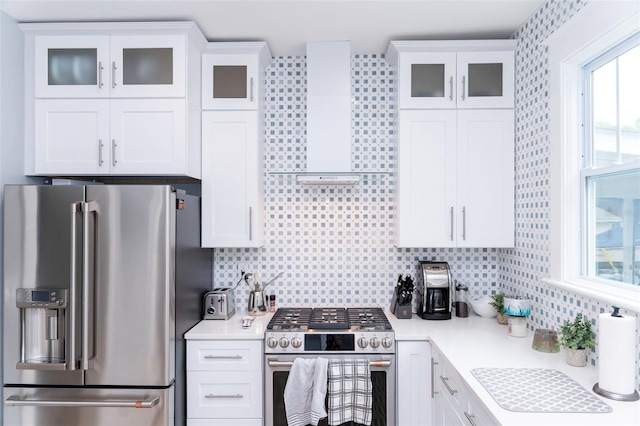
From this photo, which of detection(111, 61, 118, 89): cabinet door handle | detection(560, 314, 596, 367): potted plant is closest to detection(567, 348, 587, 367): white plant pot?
detection(560, 314, 596, 367): potted plant

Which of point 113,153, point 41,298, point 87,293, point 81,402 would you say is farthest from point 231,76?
point 81,402

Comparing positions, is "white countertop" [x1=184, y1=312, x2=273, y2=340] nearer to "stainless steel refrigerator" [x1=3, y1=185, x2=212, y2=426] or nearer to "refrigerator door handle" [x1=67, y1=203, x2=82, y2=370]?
"stainless steel refrigerator" [x1=3, y1=185, x2=212, y2=426]

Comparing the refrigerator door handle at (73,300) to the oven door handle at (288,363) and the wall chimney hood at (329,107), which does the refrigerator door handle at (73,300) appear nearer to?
the oven door handle at (288,363)

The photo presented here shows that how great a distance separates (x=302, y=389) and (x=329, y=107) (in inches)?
66.9

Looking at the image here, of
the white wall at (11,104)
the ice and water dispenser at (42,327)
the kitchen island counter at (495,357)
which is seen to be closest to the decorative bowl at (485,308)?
the kitchen island counter at (495,357)

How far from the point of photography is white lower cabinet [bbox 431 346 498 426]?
161cm

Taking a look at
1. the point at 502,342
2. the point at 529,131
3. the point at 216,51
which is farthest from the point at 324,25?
the point at 502,342

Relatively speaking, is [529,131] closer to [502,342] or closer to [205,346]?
[502,342]

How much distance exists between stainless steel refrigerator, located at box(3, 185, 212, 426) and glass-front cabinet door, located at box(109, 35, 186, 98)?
26.1 inches

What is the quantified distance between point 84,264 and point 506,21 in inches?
107

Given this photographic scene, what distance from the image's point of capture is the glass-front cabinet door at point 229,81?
270 cm

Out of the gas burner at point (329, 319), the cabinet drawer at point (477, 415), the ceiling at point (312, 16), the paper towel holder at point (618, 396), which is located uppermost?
the ceiling at point (312, 16)

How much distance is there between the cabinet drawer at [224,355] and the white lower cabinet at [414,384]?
802 millimetres

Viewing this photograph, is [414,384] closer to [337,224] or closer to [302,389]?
[302,389]
